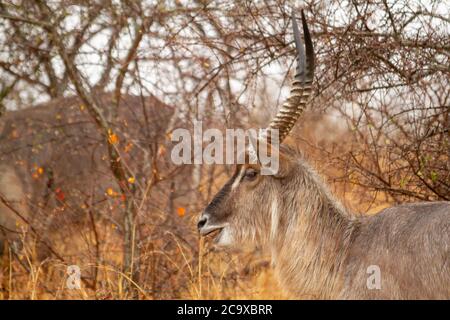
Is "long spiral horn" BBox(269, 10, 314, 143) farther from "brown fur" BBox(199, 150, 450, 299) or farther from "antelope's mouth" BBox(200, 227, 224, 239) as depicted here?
"antelope's mouth" BBox(200, 227, 224, 239)

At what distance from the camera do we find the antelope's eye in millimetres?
4590

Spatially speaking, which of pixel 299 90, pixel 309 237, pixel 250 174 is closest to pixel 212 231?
pixel 250 174

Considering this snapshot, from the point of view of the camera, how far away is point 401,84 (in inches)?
197

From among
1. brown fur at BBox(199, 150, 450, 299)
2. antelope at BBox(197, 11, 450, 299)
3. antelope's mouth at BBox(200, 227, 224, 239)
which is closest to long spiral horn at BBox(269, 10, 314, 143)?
antelope at BBox(197, 11, 450, 299)

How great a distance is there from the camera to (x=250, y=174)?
461 cm

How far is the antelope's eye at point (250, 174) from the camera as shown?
459cm

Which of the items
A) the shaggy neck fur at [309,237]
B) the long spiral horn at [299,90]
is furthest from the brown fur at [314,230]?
the long spiral horn at [299,90]

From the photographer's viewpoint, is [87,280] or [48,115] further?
[48,115]

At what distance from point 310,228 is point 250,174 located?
0.51m

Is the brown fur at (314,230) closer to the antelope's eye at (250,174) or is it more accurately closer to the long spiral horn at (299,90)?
the antelope's eye at (250,174)

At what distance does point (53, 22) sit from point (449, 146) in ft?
11.8

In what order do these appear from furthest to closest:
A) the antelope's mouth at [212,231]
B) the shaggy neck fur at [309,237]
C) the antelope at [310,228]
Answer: the antelope's mouth at [212,231] → the shaggy neck fur at [309,237] → the antelope at [310,228]
